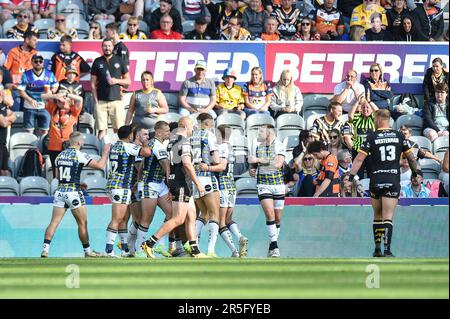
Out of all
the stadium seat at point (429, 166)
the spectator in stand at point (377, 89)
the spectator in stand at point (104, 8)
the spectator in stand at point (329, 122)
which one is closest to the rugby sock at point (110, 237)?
the spectator in stand at point (329, 122)

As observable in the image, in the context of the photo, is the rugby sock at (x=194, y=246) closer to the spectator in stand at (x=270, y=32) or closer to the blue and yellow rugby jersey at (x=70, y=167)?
the blue and yellow rugby jersey at (x=70, y=167)

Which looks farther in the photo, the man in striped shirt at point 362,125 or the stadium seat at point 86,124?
the stadium seat at point 86,124

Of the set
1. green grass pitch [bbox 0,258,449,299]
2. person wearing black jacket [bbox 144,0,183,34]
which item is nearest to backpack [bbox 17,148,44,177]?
person wearing black jacket [bbox 144,0,183,34]

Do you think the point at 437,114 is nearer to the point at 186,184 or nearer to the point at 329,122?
the point at 329,122

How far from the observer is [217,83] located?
21562 millimetres

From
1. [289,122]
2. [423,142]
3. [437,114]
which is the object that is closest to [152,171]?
[289,122]

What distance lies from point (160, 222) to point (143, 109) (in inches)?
80.8

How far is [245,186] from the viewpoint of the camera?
19.8 m

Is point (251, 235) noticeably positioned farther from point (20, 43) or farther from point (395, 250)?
point (20, 43)

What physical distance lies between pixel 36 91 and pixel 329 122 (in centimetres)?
498

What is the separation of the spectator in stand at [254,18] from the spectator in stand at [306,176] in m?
3.55

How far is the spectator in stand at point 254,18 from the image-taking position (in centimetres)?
2200

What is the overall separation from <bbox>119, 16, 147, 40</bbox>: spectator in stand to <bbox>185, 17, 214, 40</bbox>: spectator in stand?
2.86 feet

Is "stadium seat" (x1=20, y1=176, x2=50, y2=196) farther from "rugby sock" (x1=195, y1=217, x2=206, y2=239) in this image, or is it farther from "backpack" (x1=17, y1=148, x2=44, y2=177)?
"rugby sock" (x1=195, y1=217, x2=206, y2=239)
